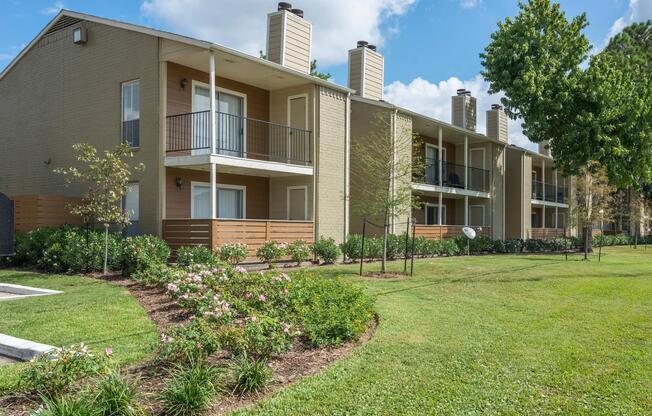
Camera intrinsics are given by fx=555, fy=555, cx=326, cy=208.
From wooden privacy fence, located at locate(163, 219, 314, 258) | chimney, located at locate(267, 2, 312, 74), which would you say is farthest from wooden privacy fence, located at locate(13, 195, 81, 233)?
chimney, located at locate(267, 2, 312, 74)

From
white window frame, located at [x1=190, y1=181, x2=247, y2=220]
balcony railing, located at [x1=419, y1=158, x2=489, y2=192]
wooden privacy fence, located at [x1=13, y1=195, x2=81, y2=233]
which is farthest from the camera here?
balcony railing, located at [x1=419, y1=158, x2=489, y2=192]

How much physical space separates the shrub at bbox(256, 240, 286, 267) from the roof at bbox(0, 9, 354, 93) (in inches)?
195

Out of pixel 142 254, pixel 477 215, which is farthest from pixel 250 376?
pixel 477 215

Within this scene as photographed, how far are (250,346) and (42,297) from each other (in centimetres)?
562

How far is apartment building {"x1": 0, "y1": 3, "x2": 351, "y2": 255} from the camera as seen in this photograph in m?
14.8

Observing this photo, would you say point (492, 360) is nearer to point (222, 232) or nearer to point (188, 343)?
point (188, 343)

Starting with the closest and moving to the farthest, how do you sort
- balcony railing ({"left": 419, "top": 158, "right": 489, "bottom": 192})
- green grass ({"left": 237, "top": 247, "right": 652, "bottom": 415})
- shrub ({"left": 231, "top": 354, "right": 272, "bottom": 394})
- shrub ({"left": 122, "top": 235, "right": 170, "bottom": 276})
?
green grass ({"left": 237, "top": 247, "right": 652, "bottom": 415}) → shrub ({"left": 231, "top": 354, "right": 272, "bottom": 394}) → shrub ({"left": 122, "top": 235, "right": 170, "bottom": 276}) → balcony railing ({"left": 419, "top": 158, "right": 489, "bottom": 192})

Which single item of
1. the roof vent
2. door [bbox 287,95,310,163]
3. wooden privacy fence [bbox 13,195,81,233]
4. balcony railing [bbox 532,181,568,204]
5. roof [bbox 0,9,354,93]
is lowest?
wooden privacy fence [bbox 13,195,81,233]

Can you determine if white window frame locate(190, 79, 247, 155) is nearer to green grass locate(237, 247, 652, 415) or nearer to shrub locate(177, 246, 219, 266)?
shrub locate(177, 246, 219, 266)

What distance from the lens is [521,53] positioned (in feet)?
75.8

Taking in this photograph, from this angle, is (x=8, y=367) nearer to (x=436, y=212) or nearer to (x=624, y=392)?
(x=624, y=392)

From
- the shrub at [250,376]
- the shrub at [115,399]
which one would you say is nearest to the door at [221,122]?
the shrub at [250,376]

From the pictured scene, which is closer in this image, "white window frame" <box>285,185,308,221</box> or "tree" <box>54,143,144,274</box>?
"tree" <box>54,143,144,274</box>

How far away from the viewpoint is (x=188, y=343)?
16.8ft
